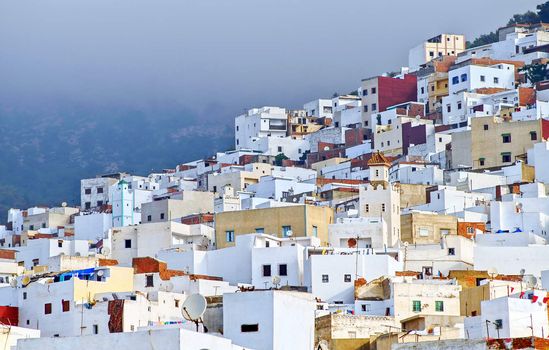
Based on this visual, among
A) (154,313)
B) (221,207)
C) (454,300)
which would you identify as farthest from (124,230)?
(454,300)

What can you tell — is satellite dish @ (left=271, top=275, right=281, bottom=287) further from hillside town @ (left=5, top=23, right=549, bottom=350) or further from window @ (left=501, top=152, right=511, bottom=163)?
window @ (left=501, top=152, right=511, bottom=163)

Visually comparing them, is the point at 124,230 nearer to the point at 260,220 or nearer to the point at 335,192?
the point at 260,220

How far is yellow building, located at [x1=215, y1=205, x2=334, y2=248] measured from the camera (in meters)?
53.1

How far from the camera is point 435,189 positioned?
204 feet

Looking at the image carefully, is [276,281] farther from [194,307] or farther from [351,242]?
[194,307]

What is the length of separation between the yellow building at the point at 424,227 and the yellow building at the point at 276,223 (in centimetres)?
284

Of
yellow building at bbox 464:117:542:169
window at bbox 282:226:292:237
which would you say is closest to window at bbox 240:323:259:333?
window at bbox 282:226:292:237

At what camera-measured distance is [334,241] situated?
52.9m

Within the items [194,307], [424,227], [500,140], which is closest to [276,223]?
[424,227]

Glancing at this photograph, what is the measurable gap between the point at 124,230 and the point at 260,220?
5487mm

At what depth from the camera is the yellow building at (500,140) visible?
6712 cm

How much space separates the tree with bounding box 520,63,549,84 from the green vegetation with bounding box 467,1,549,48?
18211 millimetres

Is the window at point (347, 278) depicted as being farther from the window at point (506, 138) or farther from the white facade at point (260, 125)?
the white facade at point (260, 125)

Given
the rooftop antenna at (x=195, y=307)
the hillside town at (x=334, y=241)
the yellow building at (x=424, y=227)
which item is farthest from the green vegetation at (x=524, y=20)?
the rooftop antenna at (x=195, y=307)
